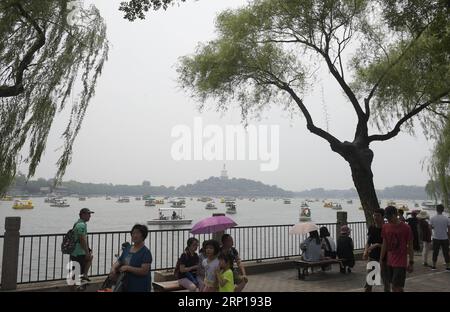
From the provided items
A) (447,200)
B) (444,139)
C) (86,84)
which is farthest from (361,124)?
(447,200)

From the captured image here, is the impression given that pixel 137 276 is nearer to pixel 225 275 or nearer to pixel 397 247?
pixel 225 275

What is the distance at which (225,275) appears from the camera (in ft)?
19.3

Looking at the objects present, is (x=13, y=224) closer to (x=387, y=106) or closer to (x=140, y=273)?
(x=140, y=273)

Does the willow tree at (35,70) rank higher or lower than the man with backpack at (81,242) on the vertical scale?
higher

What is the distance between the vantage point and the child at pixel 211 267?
6.02 m

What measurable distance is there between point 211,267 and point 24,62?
722 cm

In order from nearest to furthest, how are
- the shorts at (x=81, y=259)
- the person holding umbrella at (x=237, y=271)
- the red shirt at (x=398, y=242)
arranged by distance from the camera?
the person holding umbrella at (x=237, y=271) → the red shirt at (x=398, y=242) → the shorts at (x=81, y=259)

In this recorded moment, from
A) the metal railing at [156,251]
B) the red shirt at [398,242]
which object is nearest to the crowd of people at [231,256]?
the red shirt at [398,242]

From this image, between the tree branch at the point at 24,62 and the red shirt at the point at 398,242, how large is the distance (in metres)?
8.91

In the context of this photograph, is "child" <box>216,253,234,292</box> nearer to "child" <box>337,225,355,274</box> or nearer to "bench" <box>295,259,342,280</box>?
"bench" <box>295,259,342,280</box>

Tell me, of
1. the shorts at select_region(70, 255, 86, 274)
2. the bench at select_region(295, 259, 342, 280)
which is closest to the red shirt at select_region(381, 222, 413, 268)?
the bench at select_region(295, 259, 342, 280)

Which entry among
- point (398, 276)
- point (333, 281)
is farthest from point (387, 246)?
point (333, 281)

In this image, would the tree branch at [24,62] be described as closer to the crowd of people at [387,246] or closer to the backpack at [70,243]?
the backpack at [70,243]

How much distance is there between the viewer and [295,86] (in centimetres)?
1803
